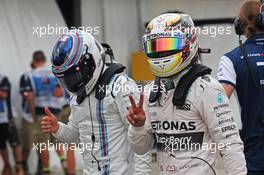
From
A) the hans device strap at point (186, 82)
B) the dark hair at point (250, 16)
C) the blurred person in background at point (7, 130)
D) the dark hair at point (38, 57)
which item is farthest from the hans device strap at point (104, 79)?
the dark hair at point (38, 57)

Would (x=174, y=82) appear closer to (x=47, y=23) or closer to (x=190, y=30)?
(x=190, y=30)

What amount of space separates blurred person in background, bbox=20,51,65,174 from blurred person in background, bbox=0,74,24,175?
0.91 feet

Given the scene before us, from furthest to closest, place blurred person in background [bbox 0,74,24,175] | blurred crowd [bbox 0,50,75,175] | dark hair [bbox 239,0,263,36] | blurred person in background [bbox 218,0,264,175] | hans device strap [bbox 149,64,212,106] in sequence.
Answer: blurred crowd [bbox 0,50,75,175]
blurred person in background [bbox 0,74,24,175]
dark hair [bbox 239,0,263,36]
blurred person in background [bbox 218,0,264,175]
hans device strap [bbox 149,64,212,106]

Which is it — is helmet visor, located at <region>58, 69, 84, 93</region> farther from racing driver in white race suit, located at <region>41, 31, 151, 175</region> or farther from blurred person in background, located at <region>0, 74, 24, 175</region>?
blurred person in background, located at <region>0, 74, 24, 175</region>

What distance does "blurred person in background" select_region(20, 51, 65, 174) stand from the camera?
30.3 ft

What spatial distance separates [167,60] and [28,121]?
6.17 metres

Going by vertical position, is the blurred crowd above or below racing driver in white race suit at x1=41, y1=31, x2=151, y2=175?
below

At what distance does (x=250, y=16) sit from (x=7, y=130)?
18.8ft

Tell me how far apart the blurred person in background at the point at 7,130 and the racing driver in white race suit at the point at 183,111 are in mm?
5542

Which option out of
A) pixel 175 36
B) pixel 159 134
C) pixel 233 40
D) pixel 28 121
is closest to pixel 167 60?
pixel 175 36

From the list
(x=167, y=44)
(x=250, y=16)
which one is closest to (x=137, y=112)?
(x=167, y=44)

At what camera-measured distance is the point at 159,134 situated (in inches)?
147

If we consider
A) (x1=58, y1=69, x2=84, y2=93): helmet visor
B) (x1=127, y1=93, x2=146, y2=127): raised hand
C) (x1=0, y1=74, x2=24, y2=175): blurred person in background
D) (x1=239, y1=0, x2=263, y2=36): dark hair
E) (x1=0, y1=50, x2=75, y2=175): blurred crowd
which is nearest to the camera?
(x1=127, y1=93, x2=146, y2=127): raised hand

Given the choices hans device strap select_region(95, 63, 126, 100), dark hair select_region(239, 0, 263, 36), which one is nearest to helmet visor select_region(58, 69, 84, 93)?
hans device strap select_region(95, 63, 126, 100)
